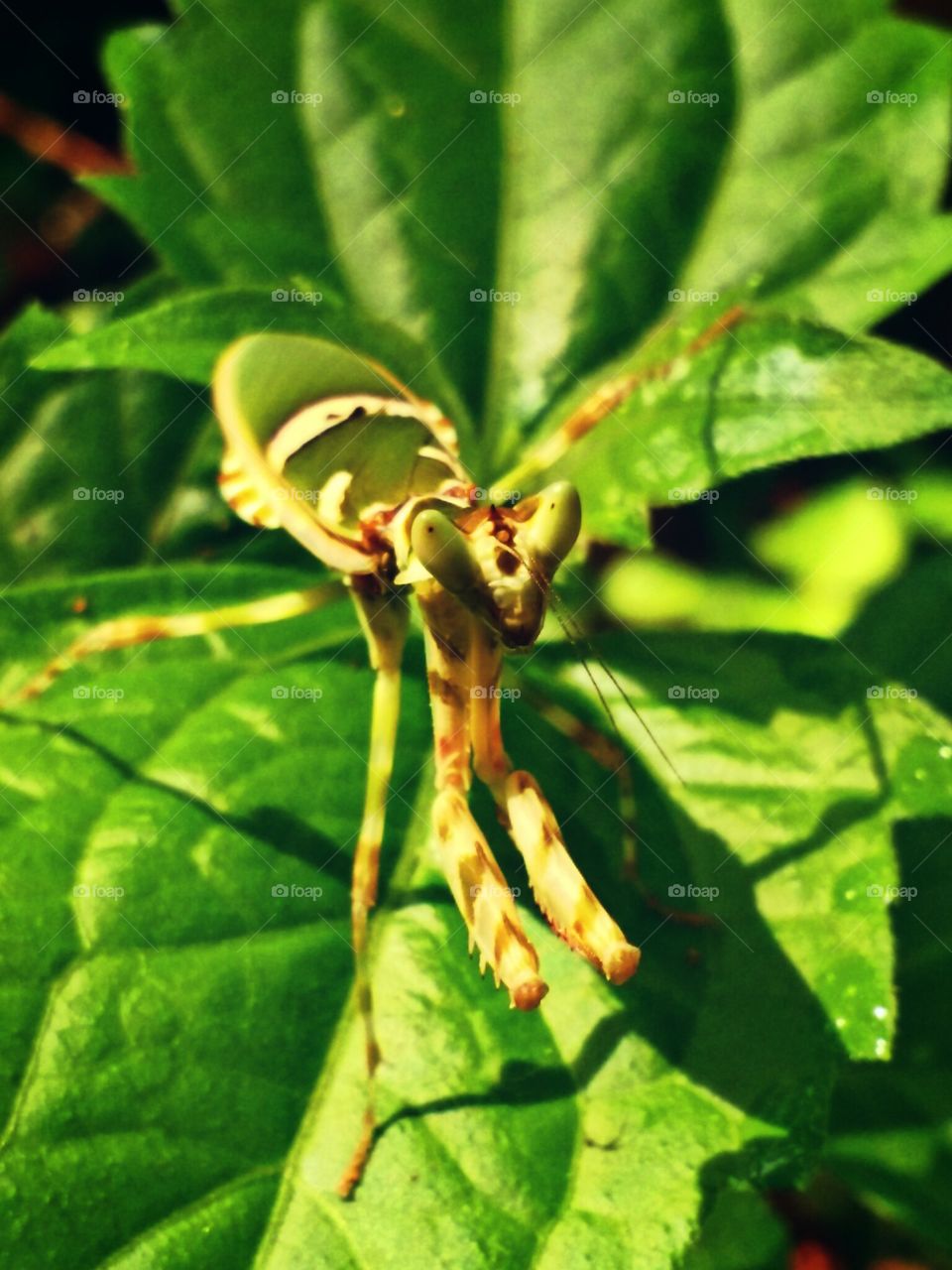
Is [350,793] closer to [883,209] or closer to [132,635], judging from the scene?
[132,635]

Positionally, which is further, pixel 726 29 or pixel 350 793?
pixel 726 29

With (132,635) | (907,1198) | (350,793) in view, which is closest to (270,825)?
(350,793)
